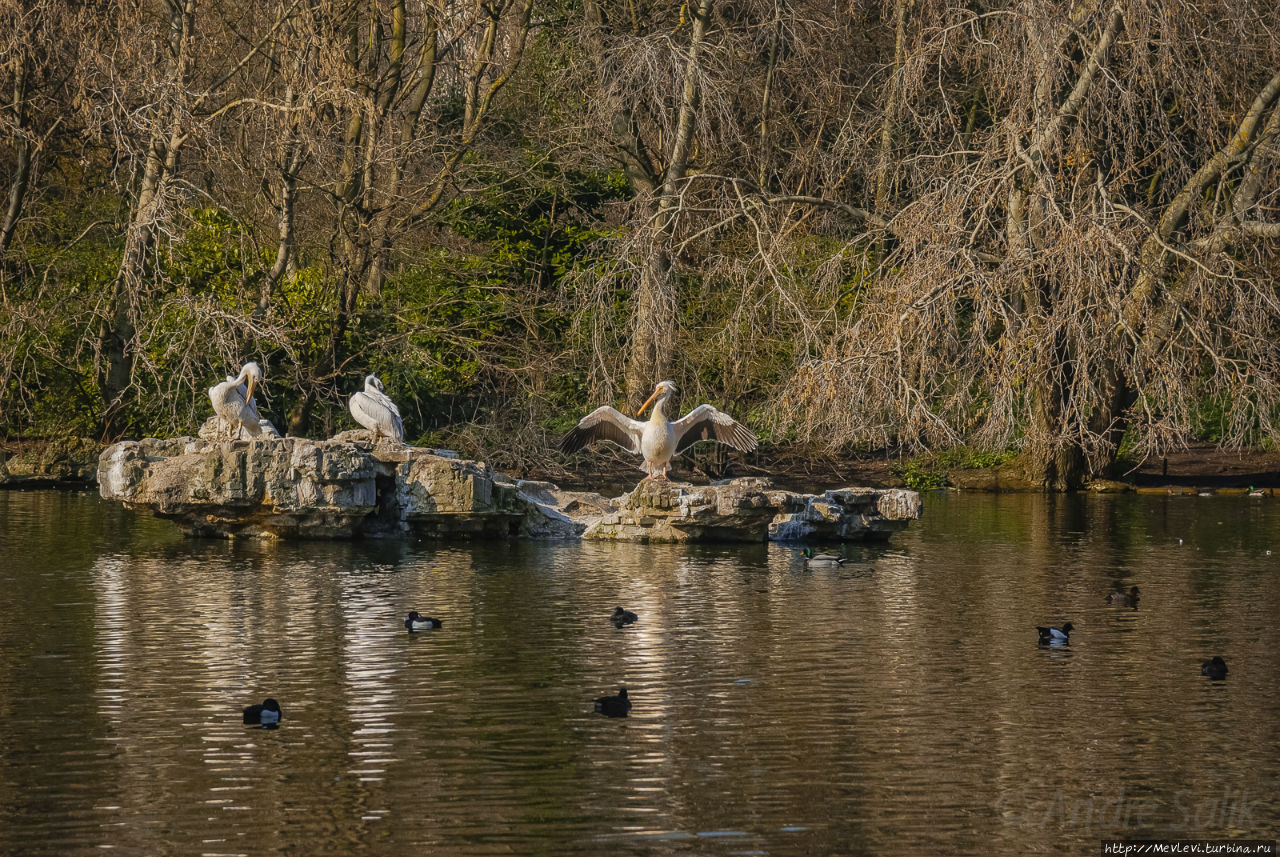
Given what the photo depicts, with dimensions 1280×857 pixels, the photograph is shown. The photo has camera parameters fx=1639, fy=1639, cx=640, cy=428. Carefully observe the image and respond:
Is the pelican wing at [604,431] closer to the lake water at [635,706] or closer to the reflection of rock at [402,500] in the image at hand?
the reflection of rock at [402,500]

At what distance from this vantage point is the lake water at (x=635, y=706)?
680 cm

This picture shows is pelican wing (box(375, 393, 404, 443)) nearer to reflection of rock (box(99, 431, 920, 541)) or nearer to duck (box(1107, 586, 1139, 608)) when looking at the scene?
reflection of rock (box(99, 431, 920, 541))

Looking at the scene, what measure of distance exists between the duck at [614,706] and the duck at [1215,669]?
11.7 feet

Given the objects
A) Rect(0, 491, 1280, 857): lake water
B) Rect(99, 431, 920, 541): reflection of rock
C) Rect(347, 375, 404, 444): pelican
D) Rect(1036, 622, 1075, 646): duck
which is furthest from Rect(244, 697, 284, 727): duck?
Rect(347, 375, 404, 444): pelican

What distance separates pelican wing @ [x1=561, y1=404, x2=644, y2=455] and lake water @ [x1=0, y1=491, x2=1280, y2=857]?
2.58 metres

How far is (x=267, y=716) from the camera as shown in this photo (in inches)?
333

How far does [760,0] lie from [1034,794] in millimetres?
19060

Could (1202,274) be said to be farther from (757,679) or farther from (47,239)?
(47,239)

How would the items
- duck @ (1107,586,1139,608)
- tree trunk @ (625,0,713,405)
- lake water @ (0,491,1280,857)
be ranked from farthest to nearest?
tree trunk @ (625,0,713,405) → duck @ (1107,586,1139,608) → lake water @ (0,491,1280,857)

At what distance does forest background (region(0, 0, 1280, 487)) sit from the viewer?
17.8m

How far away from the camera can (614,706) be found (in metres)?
8.72

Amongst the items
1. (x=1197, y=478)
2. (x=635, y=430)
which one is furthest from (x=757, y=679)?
(x=1197, y=478)

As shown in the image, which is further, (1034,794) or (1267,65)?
(1267,65)

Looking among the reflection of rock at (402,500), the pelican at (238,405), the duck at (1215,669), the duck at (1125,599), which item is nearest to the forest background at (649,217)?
the reflection of rock at (402,500)
